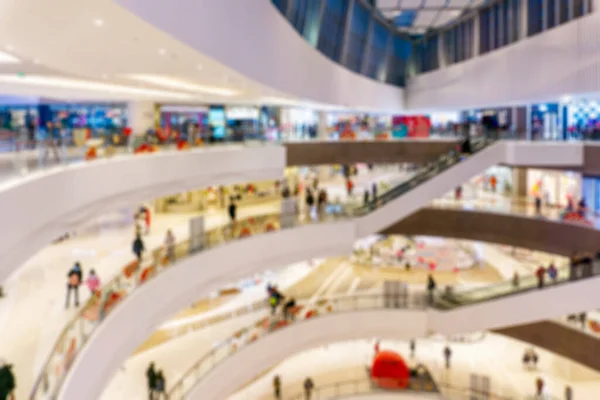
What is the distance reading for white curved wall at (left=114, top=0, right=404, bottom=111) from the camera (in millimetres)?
7352

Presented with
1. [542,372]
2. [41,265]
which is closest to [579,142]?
[542,372]

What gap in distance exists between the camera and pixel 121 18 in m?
6.21

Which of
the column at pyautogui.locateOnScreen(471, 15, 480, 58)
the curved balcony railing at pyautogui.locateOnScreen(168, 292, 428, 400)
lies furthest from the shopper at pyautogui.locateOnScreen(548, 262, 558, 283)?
the column at pyautogui.locateOnScreen(471, 15, 480, 58)

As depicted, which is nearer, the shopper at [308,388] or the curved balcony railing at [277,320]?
the curved balcony railing at [277,320]

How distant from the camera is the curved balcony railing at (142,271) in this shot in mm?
7680

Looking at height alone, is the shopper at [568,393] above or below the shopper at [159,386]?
below

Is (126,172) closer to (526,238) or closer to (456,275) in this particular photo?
(526,238)

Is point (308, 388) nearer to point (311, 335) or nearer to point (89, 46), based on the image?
point (311, 335)

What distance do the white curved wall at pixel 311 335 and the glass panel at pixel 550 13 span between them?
46.4 ft

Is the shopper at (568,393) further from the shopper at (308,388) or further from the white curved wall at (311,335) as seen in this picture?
the shopper at (308,388)

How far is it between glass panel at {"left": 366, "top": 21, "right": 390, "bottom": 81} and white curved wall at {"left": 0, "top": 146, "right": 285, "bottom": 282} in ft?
57.0

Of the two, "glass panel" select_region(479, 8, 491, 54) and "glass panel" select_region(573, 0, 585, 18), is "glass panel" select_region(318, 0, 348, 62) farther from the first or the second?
"glass panel" select_region(573, 0, 585, 18)

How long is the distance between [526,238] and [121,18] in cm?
2107

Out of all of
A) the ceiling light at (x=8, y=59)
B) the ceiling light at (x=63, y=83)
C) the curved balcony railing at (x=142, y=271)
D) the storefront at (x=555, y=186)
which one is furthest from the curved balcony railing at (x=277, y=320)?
the storefront at (x=555, y=186)
